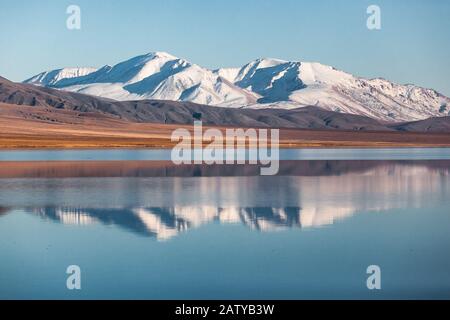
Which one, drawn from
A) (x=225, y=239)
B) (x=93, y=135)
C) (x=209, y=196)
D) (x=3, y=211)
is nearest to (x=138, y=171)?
(x=209, y=196)

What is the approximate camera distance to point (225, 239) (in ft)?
61.2

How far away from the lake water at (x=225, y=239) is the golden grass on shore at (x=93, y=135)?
59584mm

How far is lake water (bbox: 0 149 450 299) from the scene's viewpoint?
1379cm

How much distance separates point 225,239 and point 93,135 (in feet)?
350

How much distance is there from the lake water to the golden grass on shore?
5958cm

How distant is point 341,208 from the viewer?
80.4 feet

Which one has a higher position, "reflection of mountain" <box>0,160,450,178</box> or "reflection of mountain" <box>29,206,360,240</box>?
"reflection of mountain" <box>0,160,450,178</box>

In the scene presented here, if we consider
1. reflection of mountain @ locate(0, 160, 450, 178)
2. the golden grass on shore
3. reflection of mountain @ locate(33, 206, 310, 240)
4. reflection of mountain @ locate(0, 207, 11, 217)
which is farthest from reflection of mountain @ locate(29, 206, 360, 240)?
the golden grass on shore

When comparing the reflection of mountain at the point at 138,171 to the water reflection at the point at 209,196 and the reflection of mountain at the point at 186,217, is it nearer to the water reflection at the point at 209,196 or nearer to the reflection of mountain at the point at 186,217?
the water reflection at the point at 209,196

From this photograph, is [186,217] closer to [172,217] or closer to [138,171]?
[172,217]

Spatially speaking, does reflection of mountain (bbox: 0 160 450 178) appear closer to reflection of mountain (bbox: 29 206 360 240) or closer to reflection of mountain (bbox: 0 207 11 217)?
reflection of mountain (bbox: 0 207 11 217)

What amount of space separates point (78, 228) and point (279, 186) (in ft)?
45.9
